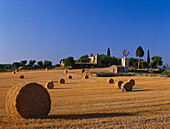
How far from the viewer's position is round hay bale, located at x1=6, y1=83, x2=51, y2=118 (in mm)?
8352

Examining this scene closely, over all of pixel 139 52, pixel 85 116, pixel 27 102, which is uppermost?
pixel 139 52

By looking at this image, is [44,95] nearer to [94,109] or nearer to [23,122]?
[23,122]

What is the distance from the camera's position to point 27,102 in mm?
8547

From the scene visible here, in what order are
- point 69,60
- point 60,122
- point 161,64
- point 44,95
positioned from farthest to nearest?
point 161,64 < point 69,60 < point 44,95 < point 60,122

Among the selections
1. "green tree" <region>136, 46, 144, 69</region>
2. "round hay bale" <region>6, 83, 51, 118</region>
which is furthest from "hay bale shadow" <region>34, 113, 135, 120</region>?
"green tree" <region>136, 46, 144, 69</region>

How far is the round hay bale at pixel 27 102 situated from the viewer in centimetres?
835

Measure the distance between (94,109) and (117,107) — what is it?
1.56 m

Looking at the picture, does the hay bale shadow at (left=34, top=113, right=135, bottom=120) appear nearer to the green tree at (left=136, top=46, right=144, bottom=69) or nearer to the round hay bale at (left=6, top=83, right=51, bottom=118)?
the round hay bale at (left=6, top=83, right=51, bottom=118)

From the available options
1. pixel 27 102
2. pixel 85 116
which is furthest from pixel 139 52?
pixel 27 102

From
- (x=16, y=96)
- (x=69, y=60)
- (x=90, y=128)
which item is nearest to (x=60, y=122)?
(x=90, y=128)

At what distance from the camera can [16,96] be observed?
8320 mm

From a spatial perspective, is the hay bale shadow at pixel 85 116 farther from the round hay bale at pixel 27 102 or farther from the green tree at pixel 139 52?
the green tree at pixel 139 52

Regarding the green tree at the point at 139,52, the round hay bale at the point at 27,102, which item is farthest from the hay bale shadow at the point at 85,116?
the green tree at the point at 139,52

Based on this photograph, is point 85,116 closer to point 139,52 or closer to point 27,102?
point 27,102
